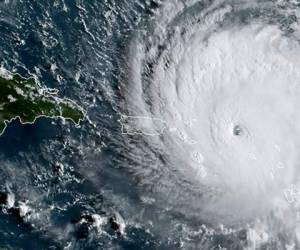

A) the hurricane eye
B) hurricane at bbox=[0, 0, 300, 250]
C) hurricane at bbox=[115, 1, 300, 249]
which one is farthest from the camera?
the hurricane eye

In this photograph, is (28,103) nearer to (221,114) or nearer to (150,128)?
(150,128)

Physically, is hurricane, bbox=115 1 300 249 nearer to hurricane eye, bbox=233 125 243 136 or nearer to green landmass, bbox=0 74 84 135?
hurricane eye, bbox=233 125 243 136

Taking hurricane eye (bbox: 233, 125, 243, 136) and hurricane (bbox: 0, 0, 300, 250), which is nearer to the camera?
hurricane (bbox: 0, 0, 300, 250)

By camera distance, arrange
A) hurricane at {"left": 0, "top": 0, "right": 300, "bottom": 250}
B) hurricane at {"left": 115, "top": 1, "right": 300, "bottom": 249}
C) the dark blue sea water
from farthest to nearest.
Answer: hurricane at {"left": 115, "top": 1, "right": 300, "bottom": 249}
hurricane at {"left": 0, "top": 0, "right": 300, "bottom": 250}
the dark blue sea water

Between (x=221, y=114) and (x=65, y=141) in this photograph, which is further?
(x=221, y=114)

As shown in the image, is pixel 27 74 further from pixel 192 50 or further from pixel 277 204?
pixel 277 204

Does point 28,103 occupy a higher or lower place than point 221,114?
lower

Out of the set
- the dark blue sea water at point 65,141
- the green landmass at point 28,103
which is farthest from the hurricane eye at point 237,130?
the green landmass at point 28,103

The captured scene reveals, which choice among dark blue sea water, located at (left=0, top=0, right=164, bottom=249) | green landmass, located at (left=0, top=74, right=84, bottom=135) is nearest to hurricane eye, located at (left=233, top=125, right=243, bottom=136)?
dark blue sea water, located at (left=0, top=0, right=164, bottom=249)

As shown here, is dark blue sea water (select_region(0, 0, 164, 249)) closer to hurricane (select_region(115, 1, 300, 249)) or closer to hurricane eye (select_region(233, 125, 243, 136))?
hurricane (select_region(115, 1, 300, 249))

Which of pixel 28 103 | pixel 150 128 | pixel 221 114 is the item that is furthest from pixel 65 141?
pixel 221 114

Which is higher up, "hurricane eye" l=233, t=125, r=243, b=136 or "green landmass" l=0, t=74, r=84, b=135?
"hurricane eye" l=233, t=125, r=243, b=136
